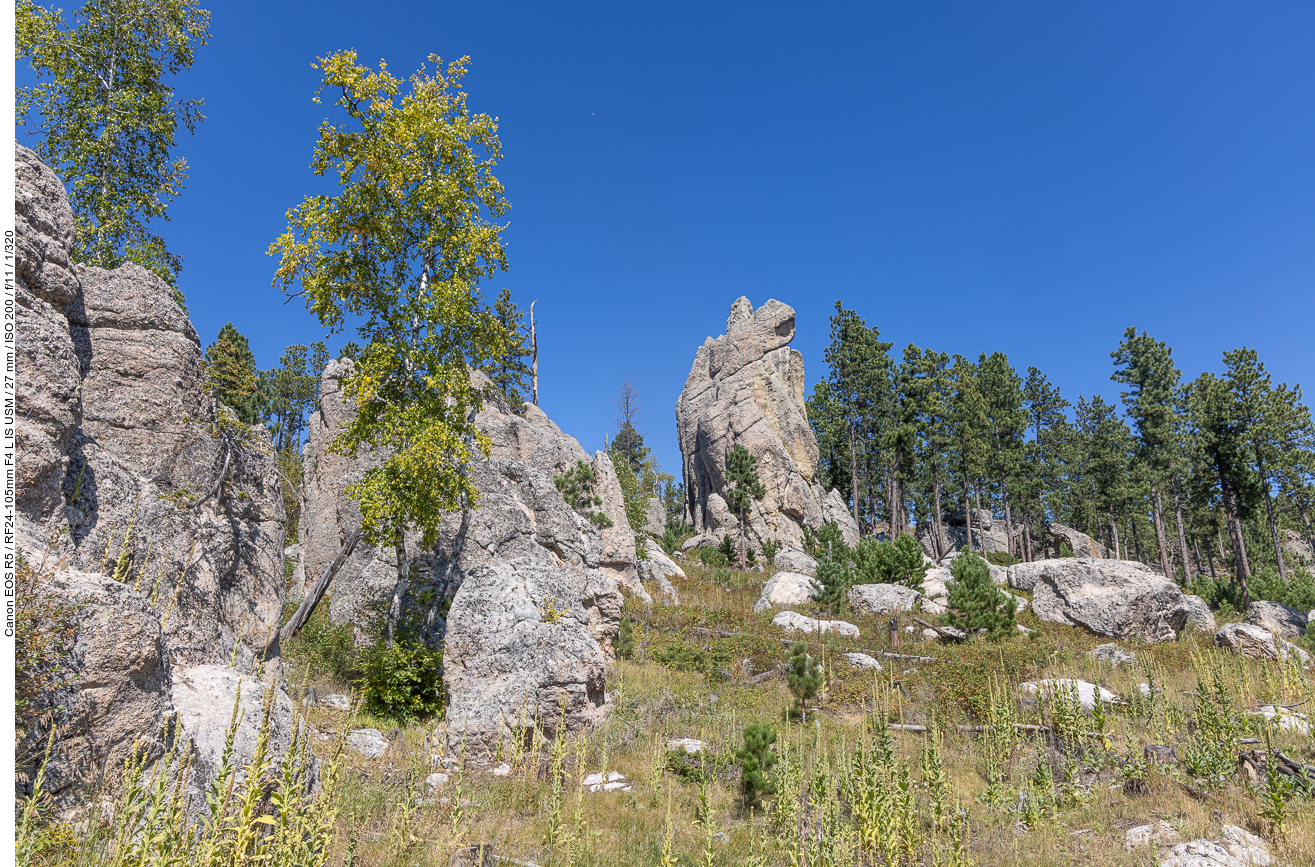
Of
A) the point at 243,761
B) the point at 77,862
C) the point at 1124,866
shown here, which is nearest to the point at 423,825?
the point at 243,761

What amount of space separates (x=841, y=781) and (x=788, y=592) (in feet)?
52.4

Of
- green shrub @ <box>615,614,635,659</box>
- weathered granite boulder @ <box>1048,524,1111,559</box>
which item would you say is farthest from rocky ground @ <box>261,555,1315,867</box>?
weathered granite boulder @ <box>1048,524,1111,559</box>

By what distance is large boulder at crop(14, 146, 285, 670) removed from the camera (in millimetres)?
6051

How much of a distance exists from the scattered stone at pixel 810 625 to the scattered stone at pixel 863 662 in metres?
2.47

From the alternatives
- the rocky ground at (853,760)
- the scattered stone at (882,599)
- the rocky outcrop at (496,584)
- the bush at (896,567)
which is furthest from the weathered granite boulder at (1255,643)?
the rocky outcrop at (496,584)

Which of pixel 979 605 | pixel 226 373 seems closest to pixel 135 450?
pixel 226 373

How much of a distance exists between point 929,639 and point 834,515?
2688 cm

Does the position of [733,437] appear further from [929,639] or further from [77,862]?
[77,862]

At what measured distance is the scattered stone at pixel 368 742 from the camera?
355 inches

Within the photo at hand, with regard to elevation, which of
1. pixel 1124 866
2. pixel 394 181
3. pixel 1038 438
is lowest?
pixel 1124 866

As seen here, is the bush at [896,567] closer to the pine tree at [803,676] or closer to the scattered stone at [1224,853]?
the pine tree at [803,676]

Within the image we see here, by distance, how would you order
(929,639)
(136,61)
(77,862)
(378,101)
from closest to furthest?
(77,862), (378,101), (136,61), (929,639)

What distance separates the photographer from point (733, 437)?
4497 cm

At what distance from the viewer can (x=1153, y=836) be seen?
6.27m
